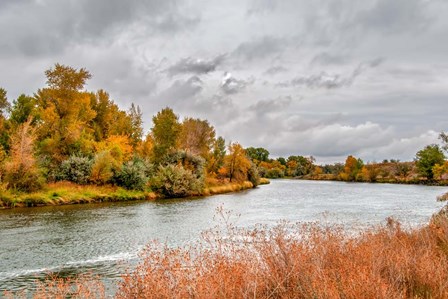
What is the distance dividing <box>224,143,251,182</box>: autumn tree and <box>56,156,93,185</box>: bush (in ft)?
112

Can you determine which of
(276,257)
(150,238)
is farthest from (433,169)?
(276,257)

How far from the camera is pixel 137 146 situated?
2702 inches

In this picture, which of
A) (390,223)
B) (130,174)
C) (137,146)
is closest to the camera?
(390,223)

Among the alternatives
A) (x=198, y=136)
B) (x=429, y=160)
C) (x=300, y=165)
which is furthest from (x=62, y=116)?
(x=300, y=165)

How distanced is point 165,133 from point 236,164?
21.6 m

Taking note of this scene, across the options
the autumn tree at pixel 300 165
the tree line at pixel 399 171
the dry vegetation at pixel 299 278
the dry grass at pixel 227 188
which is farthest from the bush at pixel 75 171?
the autumn tree at pixel 300 165

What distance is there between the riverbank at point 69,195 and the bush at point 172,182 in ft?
3.81

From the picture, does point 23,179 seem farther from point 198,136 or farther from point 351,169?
point 351,169

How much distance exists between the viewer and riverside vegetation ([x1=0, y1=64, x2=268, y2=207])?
36719 millimetres

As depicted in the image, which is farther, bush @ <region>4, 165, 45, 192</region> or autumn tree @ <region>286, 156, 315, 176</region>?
autumn tree @ <region>286, 156, 315, 176</region>

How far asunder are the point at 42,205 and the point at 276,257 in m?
32.3

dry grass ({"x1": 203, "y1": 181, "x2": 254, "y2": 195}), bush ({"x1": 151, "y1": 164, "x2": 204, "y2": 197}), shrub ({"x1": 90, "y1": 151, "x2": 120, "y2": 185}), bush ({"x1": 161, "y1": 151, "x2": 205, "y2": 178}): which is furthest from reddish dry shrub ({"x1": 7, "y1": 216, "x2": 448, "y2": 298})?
bush ({"x1": 161, "y1": 151, "x2": 205, "y2": 178})

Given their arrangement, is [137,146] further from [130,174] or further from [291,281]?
[291,281]

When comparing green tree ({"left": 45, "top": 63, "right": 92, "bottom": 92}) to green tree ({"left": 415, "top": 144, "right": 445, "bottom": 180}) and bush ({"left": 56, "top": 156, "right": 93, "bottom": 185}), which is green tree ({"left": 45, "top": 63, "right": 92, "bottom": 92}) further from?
green tree ({"left": 415, "top": 144, "right": 445, "bottom": 180})
